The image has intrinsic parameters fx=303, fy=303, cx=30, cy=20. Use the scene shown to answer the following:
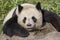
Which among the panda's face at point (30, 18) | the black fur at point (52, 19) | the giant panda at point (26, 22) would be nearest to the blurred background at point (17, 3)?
the black fur at point (52, 19)

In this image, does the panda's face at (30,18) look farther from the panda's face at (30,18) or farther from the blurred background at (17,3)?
the blurred background at (17,3)

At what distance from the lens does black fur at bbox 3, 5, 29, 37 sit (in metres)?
6.87

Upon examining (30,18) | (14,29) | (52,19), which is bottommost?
(14,29)

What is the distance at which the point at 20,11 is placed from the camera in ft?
23.5

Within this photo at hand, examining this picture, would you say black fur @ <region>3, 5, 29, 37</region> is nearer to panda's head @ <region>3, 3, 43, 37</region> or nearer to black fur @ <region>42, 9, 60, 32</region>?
panda's head @ <region>3, 3, 43, 37</region>

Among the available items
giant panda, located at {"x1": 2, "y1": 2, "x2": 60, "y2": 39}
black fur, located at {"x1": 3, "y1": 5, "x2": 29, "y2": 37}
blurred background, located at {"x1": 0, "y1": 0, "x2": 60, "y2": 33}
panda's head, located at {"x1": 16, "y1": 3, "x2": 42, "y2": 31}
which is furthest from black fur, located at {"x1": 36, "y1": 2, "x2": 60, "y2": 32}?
blurred background, located at {"x1": 0, "y1": 0, "x2": 60, "y2": 33}

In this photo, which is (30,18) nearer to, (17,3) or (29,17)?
(29,17)

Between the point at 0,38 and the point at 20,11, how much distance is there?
790mm

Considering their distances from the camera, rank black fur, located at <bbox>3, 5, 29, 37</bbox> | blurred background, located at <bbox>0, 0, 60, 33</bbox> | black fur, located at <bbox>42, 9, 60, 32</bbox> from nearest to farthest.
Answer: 1. black fur, located at <bbox>3, 5, 29, 37</bbox>
2. black fur, located at <bbox>42, 9, 60, 32</bbox>
3. blurred background, located at <bbox>0, 0, 60, 33</bbox>

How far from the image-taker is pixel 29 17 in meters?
6.98

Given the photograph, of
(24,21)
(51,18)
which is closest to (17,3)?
(51,18)

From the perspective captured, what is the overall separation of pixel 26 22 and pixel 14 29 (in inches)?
13.2

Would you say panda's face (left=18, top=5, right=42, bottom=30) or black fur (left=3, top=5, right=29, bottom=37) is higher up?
panda's face (left=18, top=5, right=42, bottom=30)

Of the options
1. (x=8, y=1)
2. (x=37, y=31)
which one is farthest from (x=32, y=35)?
(x=8, y=1)
